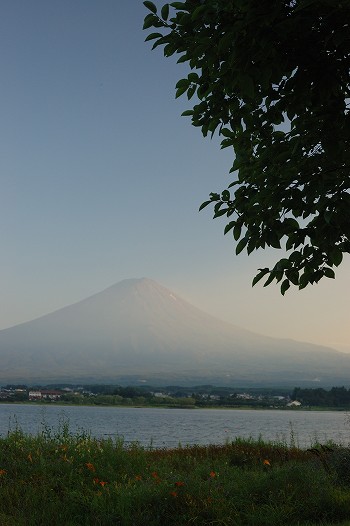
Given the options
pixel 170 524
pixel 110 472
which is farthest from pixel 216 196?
pixel 110 472

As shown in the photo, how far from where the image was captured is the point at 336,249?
6.11m

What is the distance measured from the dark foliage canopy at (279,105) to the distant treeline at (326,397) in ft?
249

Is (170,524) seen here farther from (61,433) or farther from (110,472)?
(61,433)

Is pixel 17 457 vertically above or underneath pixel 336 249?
underneath

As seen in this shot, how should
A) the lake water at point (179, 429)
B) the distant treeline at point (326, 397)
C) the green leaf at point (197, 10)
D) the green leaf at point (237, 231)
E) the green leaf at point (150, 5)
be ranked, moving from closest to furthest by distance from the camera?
the green leaf at point (197, 10)
the green leaf at point (150, 5)
the green leaf at point (237, 231)
the lake water at point (179, 429)
the distant treeline at point (326, 397)

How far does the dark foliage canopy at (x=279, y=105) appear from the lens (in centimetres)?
488

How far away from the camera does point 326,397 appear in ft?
322

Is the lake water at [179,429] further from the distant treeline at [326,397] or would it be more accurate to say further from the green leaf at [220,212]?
the distant treeline at [326,397]

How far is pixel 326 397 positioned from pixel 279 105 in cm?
9766

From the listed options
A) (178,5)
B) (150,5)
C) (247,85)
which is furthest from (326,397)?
(247,85)

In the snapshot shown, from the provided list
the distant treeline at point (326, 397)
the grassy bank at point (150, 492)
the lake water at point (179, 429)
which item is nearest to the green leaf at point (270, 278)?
the grassy bank at point (150, 492)

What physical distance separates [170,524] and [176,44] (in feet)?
20.1

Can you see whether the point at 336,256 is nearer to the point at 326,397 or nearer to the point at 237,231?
the point at 237,231

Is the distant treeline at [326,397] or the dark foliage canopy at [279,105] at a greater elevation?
the dark foliage canopy at [279,105]
